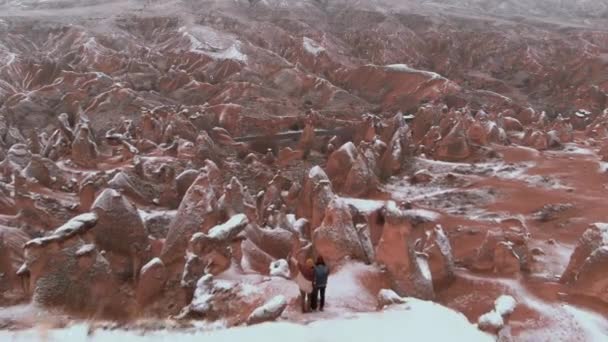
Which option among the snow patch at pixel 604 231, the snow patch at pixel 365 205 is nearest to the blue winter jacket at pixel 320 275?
the snow patch at pixel 604 231

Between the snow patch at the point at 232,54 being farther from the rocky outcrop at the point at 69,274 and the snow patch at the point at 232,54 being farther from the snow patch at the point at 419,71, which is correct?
the rocky outcrop at the point at 69,274

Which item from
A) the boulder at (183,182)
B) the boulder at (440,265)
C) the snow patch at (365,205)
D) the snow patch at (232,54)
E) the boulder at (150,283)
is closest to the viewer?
the boulder at (150,283)

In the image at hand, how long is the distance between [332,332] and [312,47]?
215 ft

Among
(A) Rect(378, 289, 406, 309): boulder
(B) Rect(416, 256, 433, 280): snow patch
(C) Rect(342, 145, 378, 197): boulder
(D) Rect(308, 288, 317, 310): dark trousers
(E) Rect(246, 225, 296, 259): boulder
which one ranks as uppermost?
(D) Rect(308, 288, 317, 310): dark trousers

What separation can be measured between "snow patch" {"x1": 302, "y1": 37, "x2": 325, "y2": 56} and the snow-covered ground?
6280 centimetres

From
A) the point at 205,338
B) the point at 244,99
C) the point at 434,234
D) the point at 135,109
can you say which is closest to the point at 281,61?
the point at 244,99

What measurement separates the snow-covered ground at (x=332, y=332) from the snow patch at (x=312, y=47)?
62.8m

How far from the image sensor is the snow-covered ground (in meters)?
10.2

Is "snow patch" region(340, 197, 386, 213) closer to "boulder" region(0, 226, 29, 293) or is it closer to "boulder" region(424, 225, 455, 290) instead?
"boulder" region(424, 225, 455, 290)

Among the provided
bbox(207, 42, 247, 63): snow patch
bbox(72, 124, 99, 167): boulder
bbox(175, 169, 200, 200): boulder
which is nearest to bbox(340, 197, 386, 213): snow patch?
bbox(175, 169, 200, 200): boulder

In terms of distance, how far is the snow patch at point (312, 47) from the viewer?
7144 cm

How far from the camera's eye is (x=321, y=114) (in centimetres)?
4859

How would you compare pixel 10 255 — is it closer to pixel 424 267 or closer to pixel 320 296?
pixel 320 296

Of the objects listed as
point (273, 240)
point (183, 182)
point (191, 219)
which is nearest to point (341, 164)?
point (183, 182)
